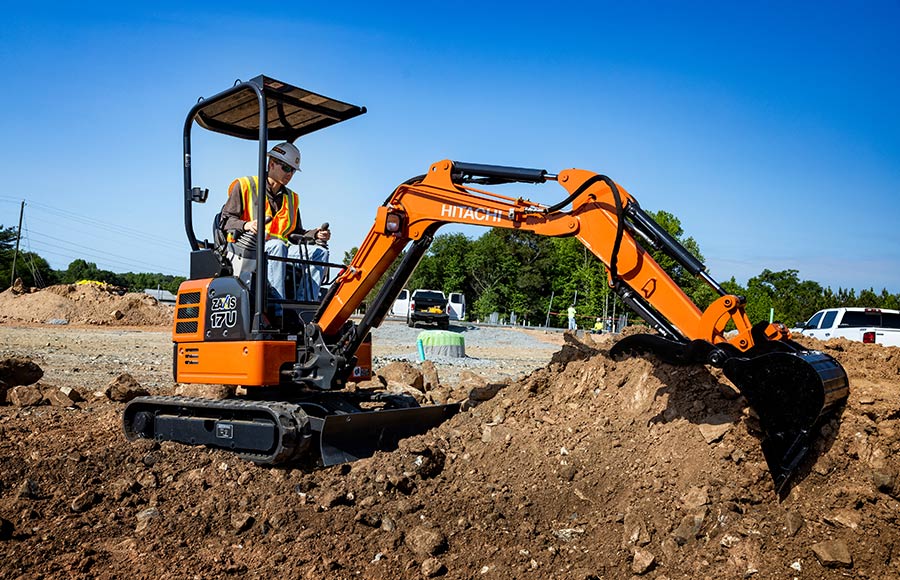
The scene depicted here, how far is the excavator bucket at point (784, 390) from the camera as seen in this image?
4609 millimetres

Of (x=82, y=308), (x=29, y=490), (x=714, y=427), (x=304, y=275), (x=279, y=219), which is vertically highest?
(x=279, y=219)

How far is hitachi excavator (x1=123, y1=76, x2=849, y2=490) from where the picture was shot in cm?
478

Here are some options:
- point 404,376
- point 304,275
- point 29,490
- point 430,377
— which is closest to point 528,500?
point 304,275

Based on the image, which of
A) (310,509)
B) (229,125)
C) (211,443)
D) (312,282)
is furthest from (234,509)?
(229,125)

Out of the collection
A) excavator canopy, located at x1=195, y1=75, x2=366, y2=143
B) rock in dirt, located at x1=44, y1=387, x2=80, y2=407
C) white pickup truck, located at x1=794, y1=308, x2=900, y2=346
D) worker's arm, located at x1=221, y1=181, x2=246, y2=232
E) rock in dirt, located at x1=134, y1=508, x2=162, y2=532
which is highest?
excavator canopy, located at x1=195, y1=75, x2=366, y2=143

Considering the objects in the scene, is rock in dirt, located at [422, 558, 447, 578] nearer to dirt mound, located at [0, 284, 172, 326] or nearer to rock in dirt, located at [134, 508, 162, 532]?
rock in dirt, located at [134, 508, 162, 532]

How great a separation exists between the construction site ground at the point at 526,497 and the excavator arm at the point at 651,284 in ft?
0.86

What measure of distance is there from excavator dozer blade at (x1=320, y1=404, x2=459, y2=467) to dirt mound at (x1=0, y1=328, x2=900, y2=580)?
0.77ft

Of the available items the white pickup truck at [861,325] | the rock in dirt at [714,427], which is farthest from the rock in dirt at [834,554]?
the white pickup truck at [861,325]

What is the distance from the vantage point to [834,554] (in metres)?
4.14

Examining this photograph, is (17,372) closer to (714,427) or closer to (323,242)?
(323,242)

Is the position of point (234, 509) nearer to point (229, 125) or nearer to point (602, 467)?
point (602, 467)

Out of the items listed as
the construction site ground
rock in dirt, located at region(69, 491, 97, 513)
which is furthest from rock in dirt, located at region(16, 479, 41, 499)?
rock in dirt, located at region(69, 491, 97, 513)

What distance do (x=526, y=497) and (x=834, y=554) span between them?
6.45 feet
